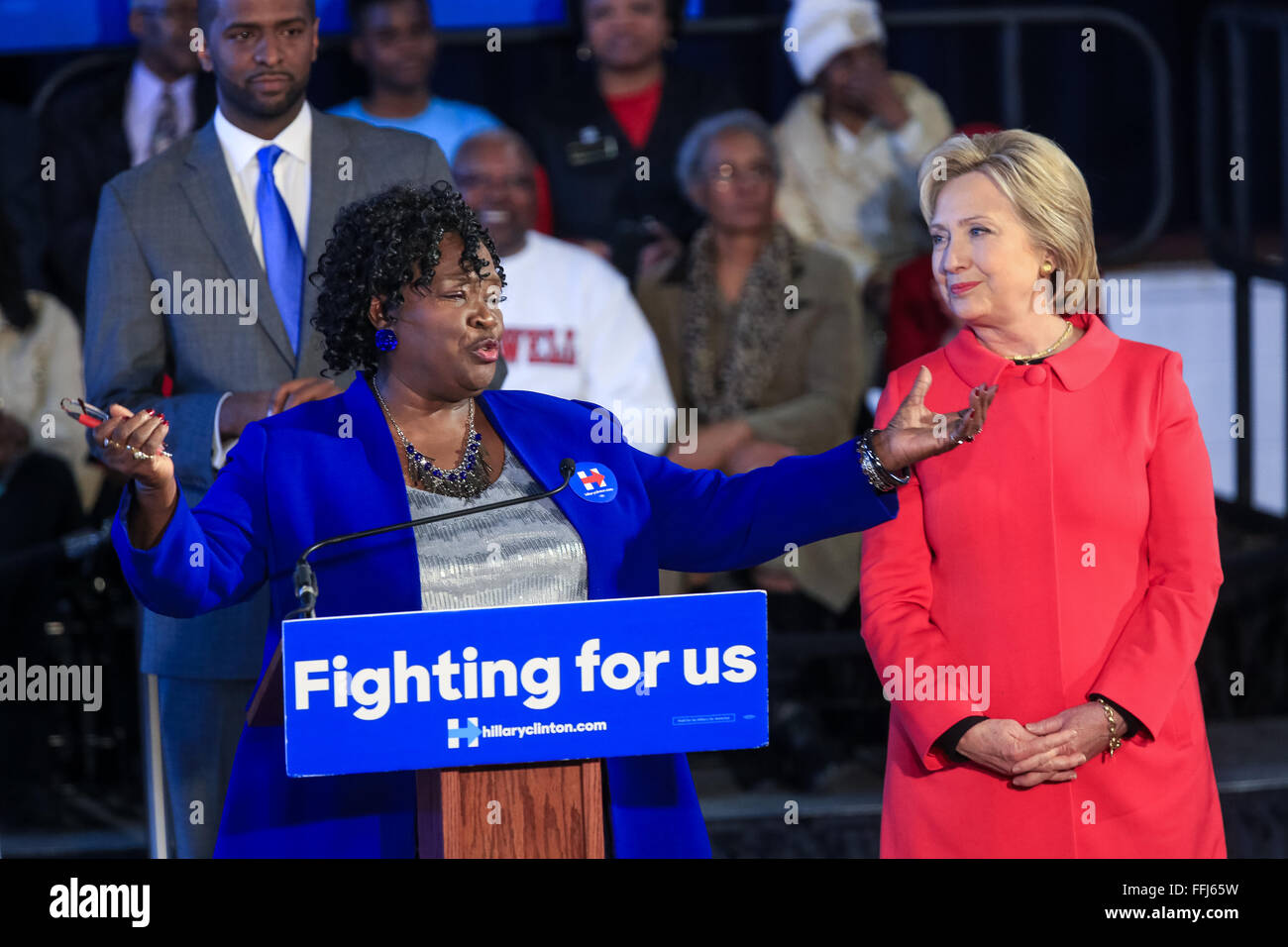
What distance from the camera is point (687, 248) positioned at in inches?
174

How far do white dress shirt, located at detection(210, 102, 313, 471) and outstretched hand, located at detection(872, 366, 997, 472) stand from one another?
1.19m

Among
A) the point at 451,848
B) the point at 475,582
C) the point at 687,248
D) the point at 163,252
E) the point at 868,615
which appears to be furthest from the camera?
the point at 687,248

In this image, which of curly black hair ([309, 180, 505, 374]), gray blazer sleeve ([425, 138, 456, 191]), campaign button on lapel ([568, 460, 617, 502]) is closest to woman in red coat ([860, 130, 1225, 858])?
campaign button on lapel ([568, 460, 617, 502])

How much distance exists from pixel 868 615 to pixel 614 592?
39 centimetres

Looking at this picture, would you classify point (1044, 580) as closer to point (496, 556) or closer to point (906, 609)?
point (906, 609)

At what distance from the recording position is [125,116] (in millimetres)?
4457

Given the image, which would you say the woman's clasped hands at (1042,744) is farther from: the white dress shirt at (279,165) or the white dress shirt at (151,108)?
the white dress shirt at (151,108)

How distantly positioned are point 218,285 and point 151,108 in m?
1.81

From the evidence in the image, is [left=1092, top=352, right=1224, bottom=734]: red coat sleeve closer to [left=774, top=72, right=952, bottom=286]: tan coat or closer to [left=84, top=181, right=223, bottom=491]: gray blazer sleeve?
[left=84, top=181, right=223, bottom=491]: gray blazer sleeve

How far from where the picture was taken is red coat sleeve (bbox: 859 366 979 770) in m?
2.34

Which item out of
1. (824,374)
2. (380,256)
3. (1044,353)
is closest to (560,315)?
(824,374)

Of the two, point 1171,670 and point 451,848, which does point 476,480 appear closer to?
point 451,848

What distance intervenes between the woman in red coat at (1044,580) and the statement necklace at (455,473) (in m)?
0.57
